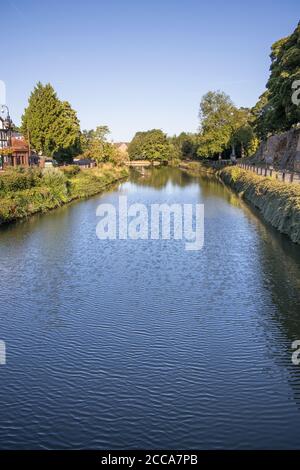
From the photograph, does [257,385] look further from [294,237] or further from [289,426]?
[294,237]

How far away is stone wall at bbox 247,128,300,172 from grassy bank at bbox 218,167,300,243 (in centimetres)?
485

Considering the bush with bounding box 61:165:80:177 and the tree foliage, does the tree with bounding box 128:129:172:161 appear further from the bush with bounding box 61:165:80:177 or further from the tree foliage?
the bush with bounding box 61:165:80:177

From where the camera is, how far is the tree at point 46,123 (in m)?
65.4

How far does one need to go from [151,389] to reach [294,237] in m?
17.5

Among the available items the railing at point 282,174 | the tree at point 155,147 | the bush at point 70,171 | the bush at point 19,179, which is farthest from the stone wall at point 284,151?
the tree at point 155,147

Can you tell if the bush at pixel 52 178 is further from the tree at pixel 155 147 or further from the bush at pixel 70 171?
the tree at pixel 155 147

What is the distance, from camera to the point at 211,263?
23.2 m

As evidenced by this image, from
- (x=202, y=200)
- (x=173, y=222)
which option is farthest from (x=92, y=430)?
(x=202, y=200)

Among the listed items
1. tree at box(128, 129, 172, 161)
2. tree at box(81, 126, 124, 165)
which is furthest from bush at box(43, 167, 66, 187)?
tree at box(128, 129, 172, 161)

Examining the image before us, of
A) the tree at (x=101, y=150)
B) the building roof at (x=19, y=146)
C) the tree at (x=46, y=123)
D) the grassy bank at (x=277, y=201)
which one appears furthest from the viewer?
the tree at (x=101, y=150)

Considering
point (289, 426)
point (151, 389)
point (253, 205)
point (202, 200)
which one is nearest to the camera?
point (289, 426)

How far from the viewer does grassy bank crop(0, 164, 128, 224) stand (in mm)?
36406

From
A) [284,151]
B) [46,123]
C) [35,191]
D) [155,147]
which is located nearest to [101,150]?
[46,123]

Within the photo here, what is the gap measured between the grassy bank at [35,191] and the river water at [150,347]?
34.0ft
